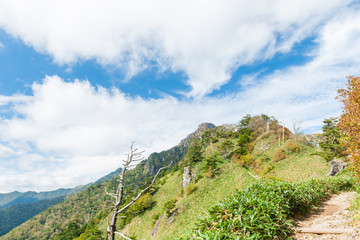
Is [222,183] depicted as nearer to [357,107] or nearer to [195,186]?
[195,186]

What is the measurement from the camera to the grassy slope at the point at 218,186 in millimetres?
23914

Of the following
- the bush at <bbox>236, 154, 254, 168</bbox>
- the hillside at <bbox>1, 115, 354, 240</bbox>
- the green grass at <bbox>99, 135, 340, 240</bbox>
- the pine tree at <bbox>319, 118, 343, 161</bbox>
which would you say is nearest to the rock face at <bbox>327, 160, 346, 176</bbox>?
the hillside at <bbox>1, 115, 354, 240</bbox>

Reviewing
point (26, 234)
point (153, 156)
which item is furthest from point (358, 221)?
point (153, 156)

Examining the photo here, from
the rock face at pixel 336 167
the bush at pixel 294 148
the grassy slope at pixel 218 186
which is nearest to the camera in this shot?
the rock face at pixel 336 167

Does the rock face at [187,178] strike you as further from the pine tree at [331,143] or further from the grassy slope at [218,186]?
the pine tree at [331,143]

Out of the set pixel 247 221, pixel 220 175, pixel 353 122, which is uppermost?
pixel 353 122

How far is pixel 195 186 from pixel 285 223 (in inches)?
1180

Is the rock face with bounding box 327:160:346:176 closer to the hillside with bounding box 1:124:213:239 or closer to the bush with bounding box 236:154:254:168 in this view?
the bush with bounding box 236:154:254:168

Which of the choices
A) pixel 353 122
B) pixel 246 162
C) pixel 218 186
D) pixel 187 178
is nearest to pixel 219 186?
pixel 218 186

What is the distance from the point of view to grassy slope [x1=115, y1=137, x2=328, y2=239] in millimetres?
23914

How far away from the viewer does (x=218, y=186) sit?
29953mm

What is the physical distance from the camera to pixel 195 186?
33000 millimetres

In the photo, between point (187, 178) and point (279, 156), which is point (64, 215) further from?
point (279, 156)

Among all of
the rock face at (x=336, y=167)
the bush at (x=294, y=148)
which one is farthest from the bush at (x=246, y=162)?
the rock face at (x=336, y=167)
